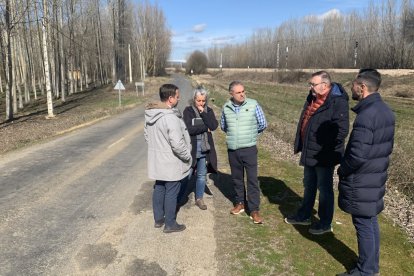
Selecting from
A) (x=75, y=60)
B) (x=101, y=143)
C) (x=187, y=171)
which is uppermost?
(x=75, y=60)

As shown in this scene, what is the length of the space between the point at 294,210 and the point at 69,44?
126ft

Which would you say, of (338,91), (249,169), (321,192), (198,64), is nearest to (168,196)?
(249,169)

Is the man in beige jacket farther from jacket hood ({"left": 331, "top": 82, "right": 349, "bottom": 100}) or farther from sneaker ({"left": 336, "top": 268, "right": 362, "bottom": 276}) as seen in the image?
sneaker ({"left": 336, "top": 268, "right": 362, "bottom": 276})

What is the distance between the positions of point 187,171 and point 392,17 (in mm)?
65169

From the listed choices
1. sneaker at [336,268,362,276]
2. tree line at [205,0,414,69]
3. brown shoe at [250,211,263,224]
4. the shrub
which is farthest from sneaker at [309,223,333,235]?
the shrub

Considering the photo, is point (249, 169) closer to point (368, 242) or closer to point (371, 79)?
point (368, 242)

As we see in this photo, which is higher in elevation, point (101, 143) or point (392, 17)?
point (392, 17)

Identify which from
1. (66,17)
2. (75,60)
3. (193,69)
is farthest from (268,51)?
(66,17)

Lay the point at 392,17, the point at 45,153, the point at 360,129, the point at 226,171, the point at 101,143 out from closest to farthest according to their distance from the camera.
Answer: the point at 360,129 → the point at 226,171 → the point at 45,153 → the point at 101,143 → the point at 392,17

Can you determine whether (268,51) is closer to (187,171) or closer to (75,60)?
(75,60)

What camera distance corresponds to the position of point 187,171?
529cm

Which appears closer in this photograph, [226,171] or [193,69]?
[226,171]

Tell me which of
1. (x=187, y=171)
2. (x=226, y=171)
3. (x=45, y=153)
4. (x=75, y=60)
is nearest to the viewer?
(x=187, y=171)

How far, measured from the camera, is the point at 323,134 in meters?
4.75
